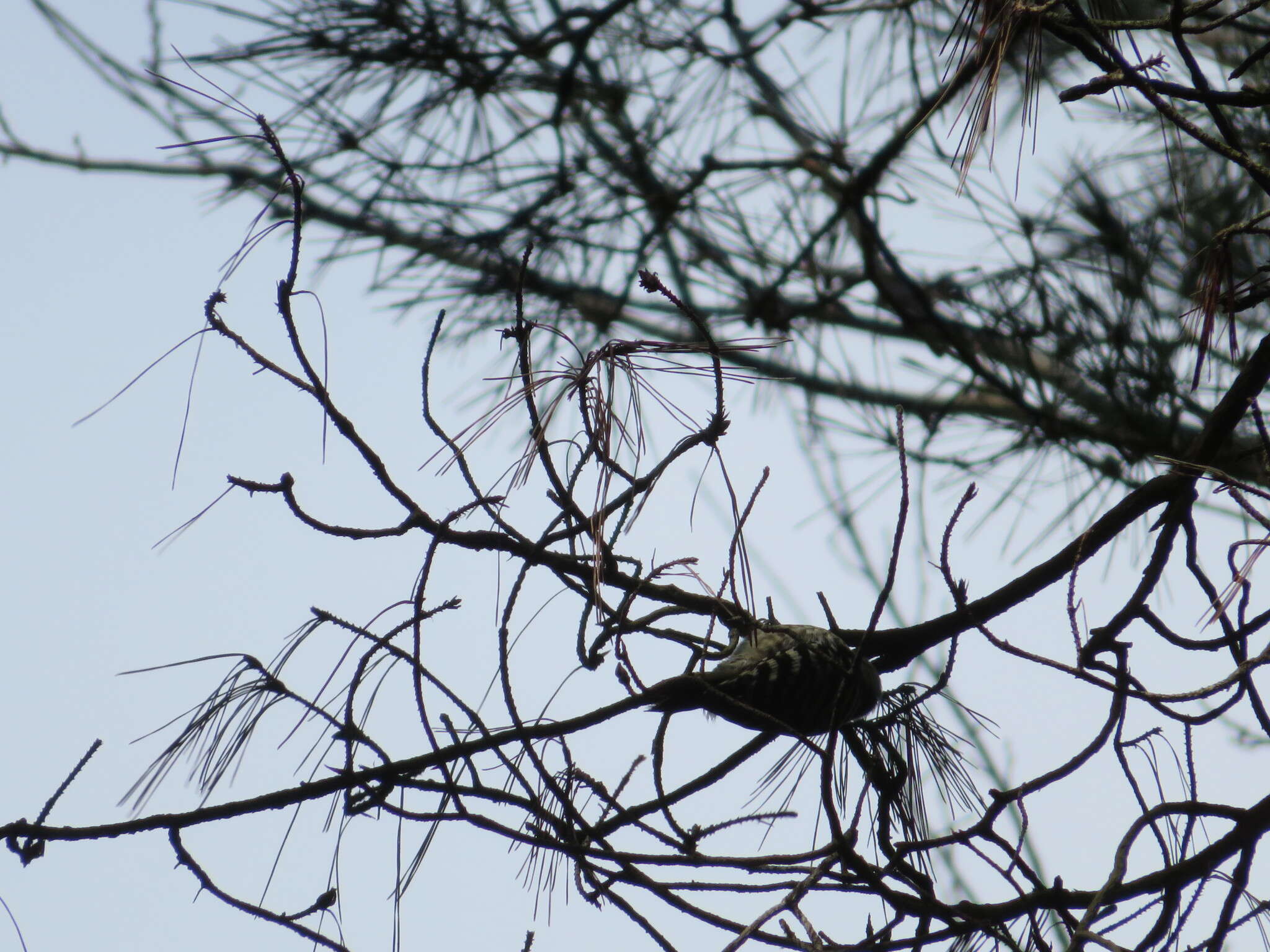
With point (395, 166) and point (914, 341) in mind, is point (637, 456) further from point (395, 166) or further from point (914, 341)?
point (914, 341)

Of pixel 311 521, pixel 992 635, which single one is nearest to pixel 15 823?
pixel 311 521

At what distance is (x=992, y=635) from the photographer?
828 mm

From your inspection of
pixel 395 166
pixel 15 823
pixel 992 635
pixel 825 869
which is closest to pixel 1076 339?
pixel 395 166

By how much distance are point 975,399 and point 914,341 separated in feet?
0.81

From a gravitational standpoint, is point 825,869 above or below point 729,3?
below

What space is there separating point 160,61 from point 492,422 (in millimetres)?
1457

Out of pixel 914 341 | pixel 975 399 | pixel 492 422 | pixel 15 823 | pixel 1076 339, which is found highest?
pixel 914 341

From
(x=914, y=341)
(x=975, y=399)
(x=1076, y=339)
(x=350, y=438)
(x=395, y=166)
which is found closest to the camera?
(x=350, y=438)

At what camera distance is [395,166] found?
1.90 meters

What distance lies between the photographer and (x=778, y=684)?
35.1 inches

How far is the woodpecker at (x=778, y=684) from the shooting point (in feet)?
2.84

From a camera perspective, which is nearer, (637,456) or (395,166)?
(637,456)

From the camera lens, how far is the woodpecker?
2.84 ft

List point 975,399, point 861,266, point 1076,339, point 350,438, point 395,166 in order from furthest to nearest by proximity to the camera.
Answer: point 975,399 → point 861,266 → point 1076,339 → point 395,166 → point 350,438
